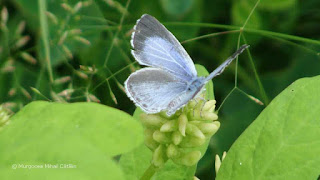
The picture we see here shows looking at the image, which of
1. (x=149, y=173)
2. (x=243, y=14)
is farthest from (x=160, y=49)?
(x=243, y=14)

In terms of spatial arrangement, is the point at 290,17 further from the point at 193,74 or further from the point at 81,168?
the point at 81,168

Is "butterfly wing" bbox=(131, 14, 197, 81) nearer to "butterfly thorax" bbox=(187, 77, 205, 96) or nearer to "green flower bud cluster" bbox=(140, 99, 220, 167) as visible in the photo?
"butterfly thorax" bbox=(187, 77, 205, 96)

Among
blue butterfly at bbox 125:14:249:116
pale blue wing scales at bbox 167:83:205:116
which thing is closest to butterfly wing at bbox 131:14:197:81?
blue butterfly at bbox 125:14:249:116

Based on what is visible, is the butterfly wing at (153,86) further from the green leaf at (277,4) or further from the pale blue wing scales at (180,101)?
the green leaf at (277,4)

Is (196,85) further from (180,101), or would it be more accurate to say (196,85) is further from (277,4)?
(277,4)

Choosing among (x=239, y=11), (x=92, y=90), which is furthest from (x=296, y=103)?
(x=239, y=11)

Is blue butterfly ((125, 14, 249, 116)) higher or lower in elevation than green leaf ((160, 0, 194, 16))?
higher
